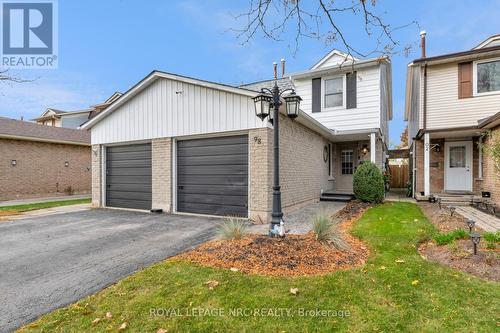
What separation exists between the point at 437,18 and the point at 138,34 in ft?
25.8

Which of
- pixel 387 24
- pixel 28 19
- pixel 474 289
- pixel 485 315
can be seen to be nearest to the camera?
pixel 485 315

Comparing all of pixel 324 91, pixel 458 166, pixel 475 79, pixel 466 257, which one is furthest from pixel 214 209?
pixel 475 79

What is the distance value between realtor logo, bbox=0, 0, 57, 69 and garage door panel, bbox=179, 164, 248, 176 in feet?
20.0

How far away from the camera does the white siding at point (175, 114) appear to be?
773cm

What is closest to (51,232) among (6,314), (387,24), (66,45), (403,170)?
(6,314)

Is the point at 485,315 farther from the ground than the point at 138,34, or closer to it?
closer to it

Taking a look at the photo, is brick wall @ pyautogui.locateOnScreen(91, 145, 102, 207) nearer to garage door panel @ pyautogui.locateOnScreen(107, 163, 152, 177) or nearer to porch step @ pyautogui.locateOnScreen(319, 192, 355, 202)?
garage door panel @ pyautogui.locateOnScreen(107, 163, 152, 177)

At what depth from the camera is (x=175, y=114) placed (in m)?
8.98

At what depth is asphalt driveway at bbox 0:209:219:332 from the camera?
3227mm

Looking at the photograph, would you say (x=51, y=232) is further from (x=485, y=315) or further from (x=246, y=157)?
(x=485, y=315)

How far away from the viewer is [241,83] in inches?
647

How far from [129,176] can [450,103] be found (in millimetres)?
13485

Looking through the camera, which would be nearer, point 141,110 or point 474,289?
point 474,289

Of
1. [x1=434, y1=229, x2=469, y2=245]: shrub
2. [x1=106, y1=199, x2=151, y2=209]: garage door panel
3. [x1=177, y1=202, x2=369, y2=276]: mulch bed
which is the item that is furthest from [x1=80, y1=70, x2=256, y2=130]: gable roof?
[x1=434, y1=229, x2=469, y2=245]: shrub
